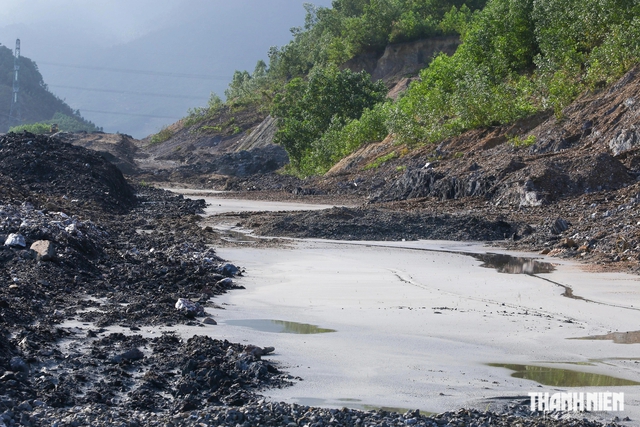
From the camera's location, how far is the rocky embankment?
473cm

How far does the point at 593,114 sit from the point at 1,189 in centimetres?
1821

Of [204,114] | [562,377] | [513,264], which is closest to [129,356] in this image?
[562,377]

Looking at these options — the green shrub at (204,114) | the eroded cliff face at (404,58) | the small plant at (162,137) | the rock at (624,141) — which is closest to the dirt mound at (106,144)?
the small plant at (162,137)

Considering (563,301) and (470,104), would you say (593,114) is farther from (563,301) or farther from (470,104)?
(563,301)

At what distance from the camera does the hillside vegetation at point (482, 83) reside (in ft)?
90.8

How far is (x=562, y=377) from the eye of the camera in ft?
19.1

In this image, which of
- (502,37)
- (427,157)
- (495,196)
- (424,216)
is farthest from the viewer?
(502,37)

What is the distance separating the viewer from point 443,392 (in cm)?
539

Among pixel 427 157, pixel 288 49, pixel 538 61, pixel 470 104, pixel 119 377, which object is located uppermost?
pixel 288 49

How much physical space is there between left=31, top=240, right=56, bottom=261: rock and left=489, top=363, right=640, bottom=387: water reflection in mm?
5992

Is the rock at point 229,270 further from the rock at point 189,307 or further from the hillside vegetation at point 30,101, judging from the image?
the hillside vegetation at point 30,101

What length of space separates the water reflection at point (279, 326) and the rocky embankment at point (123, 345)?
42cm

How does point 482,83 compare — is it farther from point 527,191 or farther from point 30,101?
point 30,101

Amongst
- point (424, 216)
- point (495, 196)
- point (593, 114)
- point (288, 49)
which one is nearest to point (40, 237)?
point (424, 216)
